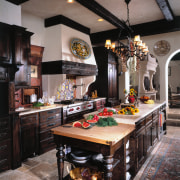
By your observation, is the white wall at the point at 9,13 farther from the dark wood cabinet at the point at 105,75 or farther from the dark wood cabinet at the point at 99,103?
the dark wood cabinet at the point at 105,75

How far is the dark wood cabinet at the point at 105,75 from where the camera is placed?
6.13 m

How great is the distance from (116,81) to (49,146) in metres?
3.91

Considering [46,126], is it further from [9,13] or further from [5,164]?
[9,13]

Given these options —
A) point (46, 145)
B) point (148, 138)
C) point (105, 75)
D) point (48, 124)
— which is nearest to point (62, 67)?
point (48, 124)

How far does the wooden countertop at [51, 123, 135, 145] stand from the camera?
6.09 feet

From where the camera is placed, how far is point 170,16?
453 centimetres

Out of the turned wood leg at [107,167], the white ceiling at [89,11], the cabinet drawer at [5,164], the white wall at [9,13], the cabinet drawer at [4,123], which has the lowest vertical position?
the cabinet drawer at [5,164]

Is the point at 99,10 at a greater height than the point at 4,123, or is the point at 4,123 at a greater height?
the point at 99,10

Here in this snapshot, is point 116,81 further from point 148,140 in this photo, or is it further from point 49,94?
point 148,140

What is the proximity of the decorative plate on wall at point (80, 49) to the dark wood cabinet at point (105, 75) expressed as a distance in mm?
983

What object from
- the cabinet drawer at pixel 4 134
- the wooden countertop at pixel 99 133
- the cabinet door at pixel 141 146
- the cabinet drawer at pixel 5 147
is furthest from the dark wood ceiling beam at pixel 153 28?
the cabinet drawer at pixel 5 147

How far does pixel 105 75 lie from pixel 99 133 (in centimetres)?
426

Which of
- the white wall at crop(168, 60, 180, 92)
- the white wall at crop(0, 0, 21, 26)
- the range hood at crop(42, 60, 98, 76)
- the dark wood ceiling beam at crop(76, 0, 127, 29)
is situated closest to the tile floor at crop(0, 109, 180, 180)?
the range hood at crop(42, 60, 98, 76)

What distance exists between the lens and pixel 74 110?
4.58 m
